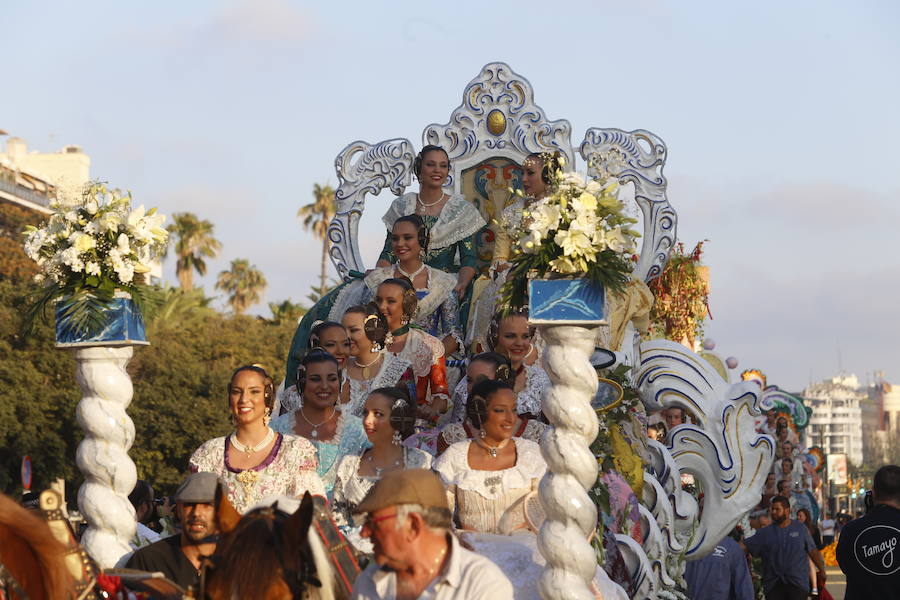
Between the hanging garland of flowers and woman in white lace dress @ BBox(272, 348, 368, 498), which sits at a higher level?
the hanging garland of flowers

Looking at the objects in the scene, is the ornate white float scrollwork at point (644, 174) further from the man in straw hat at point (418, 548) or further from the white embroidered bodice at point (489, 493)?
the man in straw hat at point (418, 548)

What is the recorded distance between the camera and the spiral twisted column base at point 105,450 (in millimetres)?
7805

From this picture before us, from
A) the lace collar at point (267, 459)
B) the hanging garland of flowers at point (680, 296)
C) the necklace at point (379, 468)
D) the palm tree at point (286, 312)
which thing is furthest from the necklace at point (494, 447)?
the palm tree at point (286, 312)

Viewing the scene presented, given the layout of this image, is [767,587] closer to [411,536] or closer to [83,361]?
[83,361]

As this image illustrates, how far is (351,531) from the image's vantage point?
8.13 m

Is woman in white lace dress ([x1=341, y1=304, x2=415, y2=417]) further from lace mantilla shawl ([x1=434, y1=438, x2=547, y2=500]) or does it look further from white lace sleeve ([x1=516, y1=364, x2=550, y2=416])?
lace mantilla shawl ([x1=434, y1=438, x2=547, y2=500])

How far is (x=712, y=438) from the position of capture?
1210 centimetres

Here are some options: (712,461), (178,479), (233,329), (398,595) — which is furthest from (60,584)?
(233,329)

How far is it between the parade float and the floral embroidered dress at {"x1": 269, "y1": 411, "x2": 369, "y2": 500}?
4.82 ft

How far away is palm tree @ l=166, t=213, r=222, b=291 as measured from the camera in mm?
54344

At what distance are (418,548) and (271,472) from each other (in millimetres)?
2830

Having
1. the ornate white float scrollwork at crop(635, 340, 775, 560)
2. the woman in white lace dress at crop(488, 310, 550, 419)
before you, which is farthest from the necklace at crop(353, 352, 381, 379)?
the ornate white float scrollwork at crop(635, 340, 775, 560)

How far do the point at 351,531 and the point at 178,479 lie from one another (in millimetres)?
24826

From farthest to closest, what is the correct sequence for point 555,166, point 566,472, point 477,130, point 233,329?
point 233,329, point 477,130, point 555,166, point 566,472
